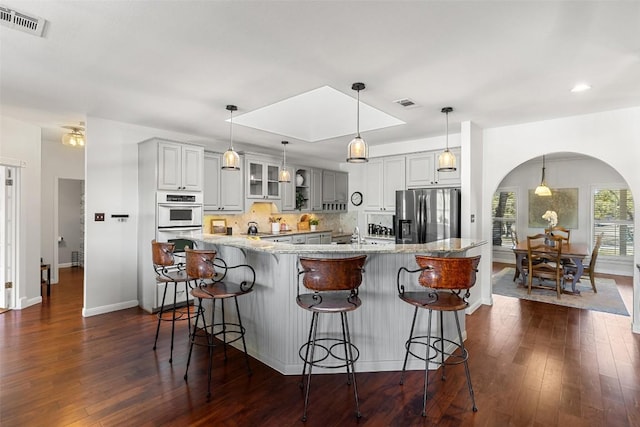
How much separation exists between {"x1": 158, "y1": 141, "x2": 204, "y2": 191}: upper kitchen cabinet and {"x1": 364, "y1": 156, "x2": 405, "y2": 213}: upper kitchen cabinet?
9.68 ft

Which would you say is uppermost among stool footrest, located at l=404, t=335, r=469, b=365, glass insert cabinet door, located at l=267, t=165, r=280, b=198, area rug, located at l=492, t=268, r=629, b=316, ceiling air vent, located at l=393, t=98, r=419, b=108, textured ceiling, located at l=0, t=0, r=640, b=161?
ceiling air vent, located at l=393, t=98, r=419, b=108

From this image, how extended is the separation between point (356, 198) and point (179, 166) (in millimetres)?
3883

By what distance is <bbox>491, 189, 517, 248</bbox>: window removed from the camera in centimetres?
814

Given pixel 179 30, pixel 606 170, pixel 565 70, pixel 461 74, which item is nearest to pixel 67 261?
pixel 179 30

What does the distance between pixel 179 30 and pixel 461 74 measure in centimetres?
226

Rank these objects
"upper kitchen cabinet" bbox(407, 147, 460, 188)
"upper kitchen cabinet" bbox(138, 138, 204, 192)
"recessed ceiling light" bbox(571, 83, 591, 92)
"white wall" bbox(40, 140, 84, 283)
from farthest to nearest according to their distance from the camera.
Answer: "white wall" bbox(40, 140, 84, 283), "upper kitchen cabinet" bbox(407, 147, 460, 188), "upper kitchen cabinet" bbox(138, 138, 204, 192), "recessed ceiling light" bbox(571, 83, 591, 92)

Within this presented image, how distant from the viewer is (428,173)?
17.1 ft

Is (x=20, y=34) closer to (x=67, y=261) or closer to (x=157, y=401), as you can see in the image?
(x=157, y=401)

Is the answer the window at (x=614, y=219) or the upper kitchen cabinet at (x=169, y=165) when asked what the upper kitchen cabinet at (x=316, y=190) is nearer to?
the upper kitchen cabinet at (x=169, y=165)

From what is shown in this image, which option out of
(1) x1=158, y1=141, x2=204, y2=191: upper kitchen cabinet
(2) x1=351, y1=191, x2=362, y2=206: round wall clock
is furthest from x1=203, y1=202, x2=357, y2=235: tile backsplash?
(1) x1=158, y1=141, x2=204, y2=191: upper kitchen cabinet

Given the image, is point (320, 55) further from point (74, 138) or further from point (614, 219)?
point (614, 219)

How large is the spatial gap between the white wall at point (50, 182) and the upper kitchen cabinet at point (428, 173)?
20.8 ft

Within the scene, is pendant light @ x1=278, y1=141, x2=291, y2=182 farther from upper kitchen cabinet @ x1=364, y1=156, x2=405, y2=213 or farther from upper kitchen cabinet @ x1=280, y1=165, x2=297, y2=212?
upper kitchen cabinet @ x1=364, y1=156, x2=405, y2=213

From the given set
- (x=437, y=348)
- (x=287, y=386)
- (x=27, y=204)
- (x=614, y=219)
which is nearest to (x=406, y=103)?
(x=437, y=348)
